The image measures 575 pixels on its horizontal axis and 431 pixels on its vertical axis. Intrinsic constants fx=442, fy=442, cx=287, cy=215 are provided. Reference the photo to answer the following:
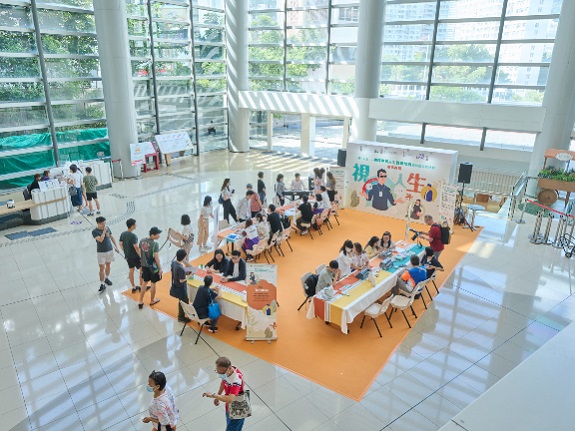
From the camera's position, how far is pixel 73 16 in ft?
53.6

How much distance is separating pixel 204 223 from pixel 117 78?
8.92 m

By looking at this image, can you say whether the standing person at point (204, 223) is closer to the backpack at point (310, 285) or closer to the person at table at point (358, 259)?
the backpack at point (310, 285)

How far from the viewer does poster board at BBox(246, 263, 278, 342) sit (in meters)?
7.00

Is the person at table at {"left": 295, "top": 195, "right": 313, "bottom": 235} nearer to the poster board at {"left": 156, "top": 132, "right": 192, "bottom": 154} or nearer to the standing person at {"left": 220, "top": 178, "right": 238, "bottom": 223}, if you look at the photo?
the standing person at {"left": 220, "top": 178, "right": 238, "bottom": 223}

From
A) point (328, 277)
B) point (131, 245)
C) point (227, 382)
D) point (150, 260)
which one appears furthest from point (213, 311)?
point (227, 382)

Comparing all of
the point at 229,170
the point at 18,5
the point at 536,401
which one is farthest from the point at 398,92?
the point at 536,401

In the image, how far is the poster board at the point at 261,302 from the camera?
700cm

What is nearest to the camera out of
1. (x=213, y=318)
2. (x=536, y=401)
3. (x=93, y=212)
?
(x=536, y=401)

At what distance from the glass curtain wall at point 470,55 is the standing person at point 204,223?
1174 cm

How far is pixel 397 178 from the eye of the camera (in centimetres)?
1362

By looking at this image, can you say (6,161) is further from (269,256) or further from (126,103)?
(269,256)

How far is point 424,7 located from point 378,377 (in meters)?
16.1

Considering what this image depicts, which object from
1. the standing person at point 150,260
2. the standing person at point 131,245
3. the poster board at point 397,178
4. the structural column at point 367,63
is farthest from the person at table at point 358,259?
the structural column at point 367,63

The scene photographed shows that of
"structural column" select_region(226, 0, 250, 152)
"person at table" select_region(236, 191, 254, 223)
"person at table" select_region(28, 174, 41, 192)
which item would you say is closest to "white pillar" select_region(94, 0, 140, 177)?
"person at table" select_region(28, 174, 41, 192)
